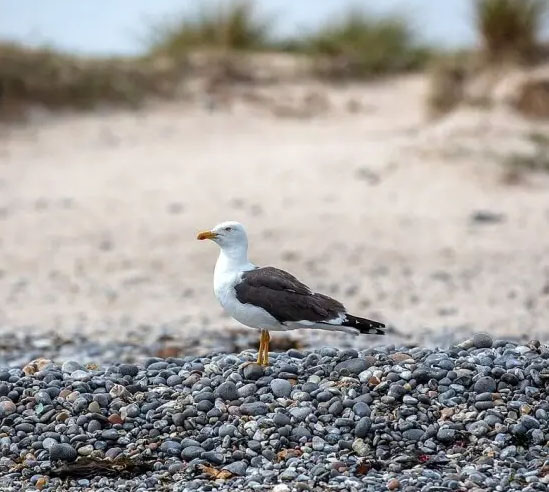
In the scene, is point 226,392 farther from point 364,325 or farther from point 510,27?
point 510,27

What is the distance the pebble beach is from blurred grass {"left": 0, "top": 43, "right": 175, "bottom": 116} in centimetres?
1321

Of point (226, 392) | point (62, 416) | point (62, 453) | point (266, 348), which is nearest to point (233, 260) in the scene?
point (266, 348)

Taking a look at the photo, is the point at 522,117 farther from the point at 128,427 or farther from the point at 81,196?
the point at 128,427

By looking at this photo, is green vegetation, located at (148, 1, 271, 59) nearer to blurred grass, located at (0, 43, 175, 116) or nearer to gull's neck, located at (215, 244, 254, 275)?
blurred grass, located at (0, 43, 175, 116)

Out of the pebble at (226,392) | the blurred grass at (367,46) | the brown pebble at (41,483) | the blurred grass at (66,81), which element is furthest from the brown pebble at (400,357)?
the blurred grass at (367,46)

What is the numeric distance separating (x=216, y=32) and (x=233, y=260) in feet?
53.8

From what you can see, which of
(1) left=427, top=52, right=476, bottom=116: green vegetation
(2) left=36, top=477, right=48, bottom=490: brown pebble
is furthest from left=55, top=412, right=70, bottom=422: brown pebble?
(1) left=427, top=52, right=476, bottom=116: green vegetation

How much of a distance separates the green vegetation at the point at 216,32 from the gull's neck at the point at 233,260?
629 inches

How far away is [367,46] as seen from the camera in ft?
71.2

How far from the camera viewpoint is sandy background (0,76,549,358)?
10773mm

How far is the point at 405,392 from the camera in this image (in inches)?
219

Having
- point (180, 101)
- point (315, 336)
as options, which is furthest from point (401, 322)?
point (180, 101)

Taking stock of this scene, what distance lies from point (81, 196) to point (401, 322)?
19.1 ft

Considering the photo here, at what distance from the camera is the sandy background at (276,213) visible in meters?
10.8
